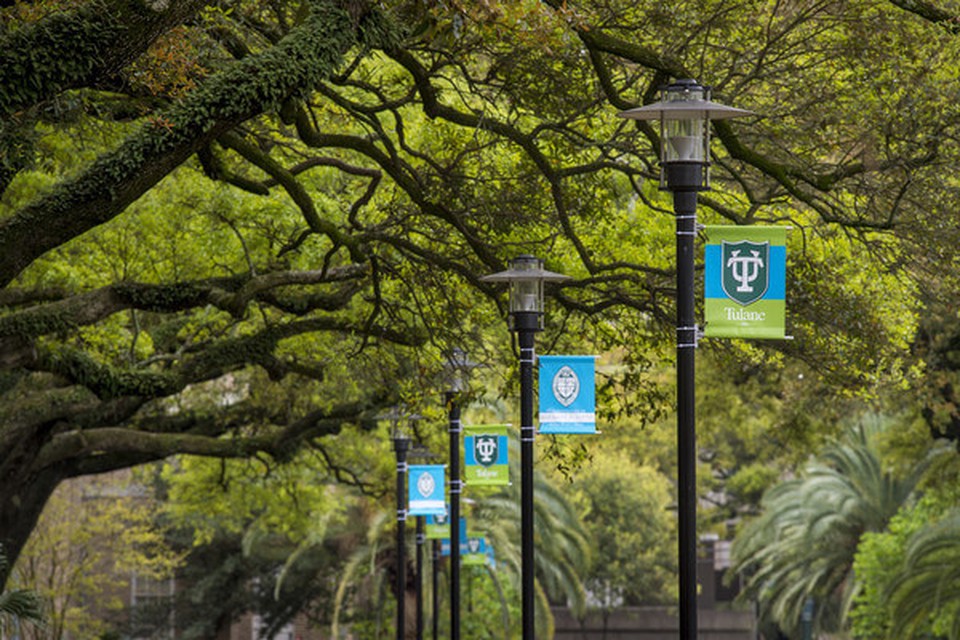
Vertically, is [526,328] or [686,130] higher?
[686,130]

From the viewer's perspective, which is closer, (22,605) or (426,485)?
(22,605)

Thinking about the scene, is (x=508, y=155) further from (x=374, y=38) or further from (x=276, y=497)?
(x=276, y=497)

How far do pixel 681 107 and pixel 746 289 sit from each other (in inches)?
53.7

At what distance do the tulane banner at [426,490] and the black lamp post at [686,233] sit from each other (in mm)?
19670

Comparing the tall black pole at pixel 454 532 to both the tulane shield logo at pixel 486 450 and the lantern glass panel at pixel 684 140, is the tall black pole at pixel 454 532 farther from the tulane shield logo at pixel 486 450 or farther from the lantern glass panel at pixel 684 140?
the lantern glass panel at pixel 684 140

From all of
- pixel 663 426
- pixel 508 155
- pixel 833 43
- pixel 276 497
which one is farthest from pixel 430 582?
pixel 833 43

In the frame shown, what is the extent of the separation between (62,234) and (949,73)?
25.9 feet

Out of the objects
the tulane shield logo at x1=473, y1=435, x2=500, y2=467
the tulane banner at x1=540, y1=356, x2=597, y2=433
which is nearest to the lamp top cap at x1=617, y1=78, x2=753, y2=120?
the tulane banner at x1=540, y1=356, x2=597, y2=433

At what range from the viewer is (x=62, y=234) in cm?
1337

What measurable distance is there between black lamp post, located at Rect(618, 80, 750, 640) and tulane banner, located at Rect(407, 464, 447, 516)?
1967cm

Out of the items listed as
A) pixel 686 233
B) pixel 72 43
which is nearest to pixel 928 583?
pixel 686 233

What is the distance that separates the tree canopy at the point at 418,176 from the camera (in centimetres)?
1295

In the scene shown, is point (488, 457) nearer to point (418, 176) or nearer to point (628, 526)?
point (418, 176)

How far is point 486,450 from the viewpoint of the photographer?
25641 millimetres
